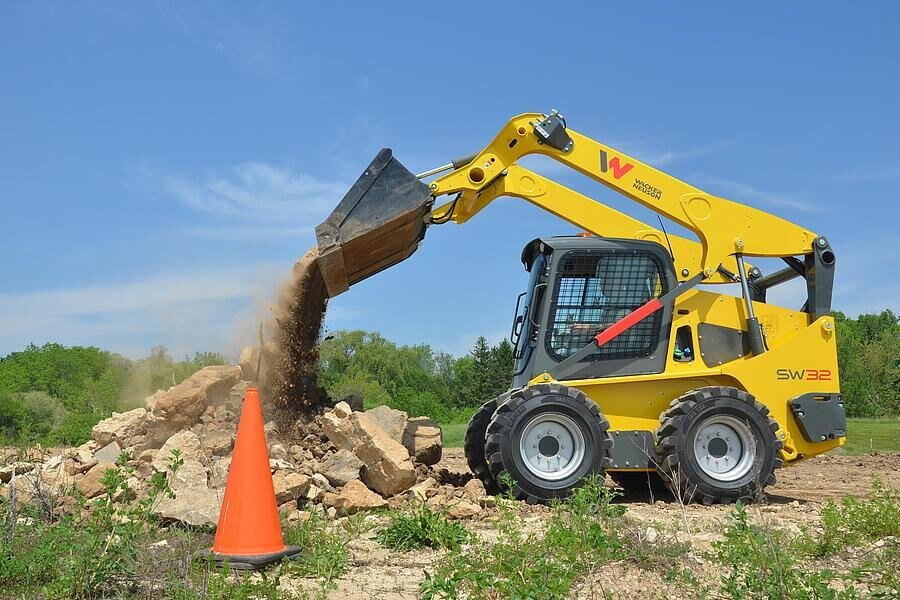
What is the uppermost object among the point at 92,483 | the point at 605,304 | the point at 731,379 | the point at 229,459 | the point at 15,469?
the point at 605,304

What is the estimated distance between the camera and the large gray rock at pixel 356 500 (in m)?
8.07

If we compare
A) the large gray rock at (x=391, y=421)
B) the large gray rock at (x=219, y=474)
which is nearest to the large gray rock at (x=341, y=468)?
the large gray rock at (x=391, y=421)

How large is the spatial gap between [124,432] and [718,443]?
6728 millimetres

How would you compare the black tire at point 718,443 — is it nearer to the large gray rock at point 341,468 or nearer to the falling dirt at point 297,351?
the large gray rock at point 341,468

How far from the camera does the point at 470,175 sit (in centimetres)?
998

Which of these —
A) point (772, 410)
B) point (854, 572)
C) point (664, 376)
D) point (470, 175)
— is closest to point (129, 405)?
point (470, 175)

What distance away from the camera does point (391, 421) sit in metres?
10.3

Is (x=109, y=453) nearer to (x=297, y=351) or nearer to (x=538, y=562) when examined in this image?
(x=297, y=351)

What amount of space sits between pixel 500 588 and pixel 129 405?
36.9 feet

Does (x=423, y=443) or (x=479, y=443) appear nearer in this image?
(x=479, y=443)

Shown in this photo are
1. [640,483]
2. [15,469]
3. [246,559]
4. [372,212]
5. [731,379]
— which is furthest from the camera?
[640,483]

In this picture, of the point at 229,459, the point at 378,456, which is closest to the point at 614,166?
the point at 378,456

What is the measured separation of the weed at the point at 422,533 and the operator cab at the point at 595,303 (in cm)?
314

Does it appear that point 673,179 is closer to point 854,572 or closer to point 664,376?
point 664,376
